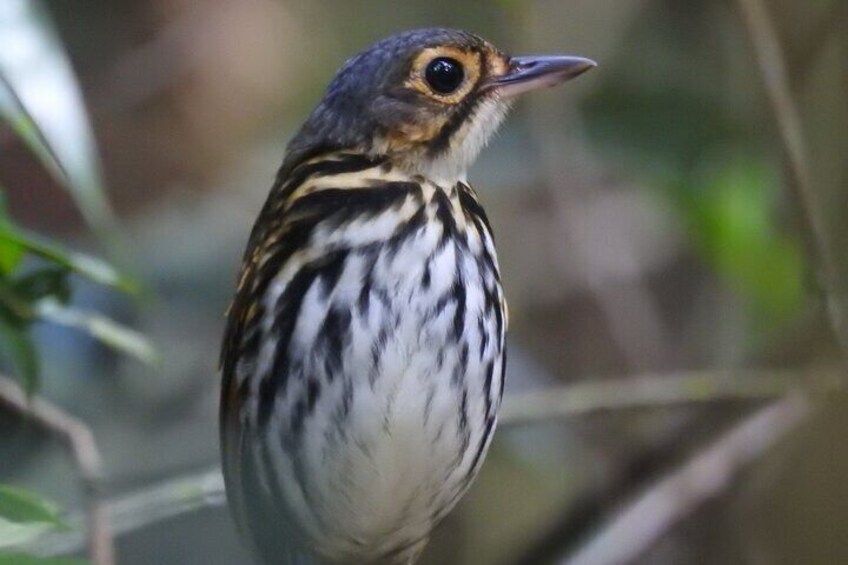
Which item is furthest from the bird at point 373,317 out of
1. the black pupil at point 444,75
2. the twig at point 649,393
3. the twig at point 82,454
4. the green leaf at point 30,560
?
the twig at point 649,393

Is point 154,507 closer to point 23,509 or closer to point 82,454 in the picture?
point 82,454

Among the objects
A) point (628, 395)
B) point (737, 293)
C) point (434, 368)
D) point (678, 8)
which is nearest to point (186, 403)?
point (628, 395)

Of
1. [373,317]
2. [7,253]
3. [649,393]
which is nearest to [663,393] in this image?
[649,393]

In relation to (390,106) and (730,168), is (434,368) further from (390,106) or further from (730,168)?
(730,168)

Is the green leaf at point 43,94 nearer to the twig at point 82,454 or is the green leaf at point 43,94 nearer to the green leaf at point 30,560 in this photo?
the twig at point 82,454

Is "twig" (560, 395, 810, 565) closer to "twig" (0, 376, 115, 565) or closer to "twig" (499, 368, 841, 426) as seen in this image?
"twig" (499, 368, 841, 426)
